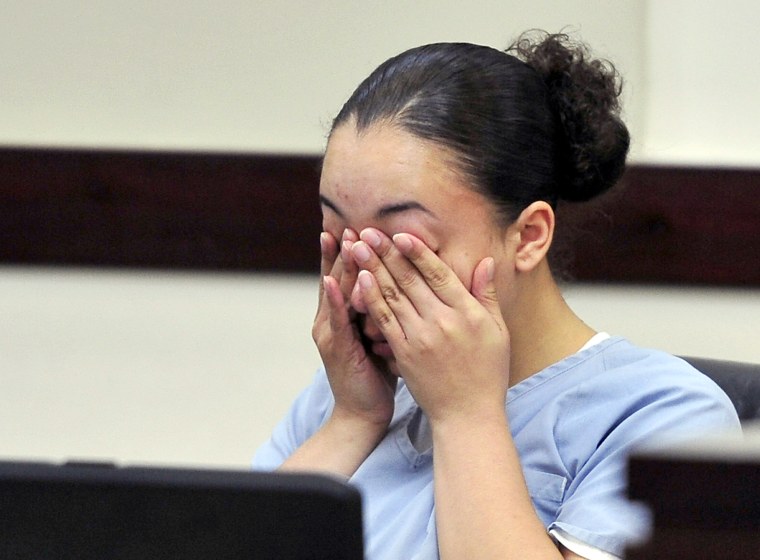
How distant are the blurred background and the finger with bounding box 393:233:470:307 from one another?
0.79m

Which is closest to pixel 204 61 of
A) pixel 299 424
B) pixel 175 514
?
pixel 299 424

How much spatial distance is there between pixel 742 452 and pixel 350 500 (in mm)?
212

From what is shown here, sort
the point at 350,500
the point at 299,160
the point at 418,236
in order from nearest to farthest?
the point at 350,500, the point at 418,236, the point at 299,160

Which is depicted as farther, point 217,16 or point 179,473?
point 217,16

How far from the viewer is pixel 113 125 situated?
2092 mm

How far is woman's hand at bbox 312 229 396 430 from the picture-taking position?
134cm

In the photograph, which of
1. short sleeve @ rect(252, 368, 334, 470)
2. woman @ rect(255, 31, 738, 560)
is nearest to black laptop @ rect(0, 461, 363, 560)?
woman @ rect(255, 31, 738, 560)

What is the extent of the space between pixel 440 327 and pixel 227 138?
0.97 metres

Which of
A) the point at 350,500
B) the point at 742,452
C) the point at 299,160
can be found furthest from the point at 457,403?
the point at 299,160

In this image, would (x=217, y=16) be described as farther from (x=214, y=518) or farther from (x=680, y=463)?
(x=680, y=463)

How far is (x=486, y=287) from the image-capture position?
4.01 feet

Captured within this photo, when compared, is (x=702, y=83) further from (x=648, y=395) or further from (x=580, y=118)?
(x=648, y=395)

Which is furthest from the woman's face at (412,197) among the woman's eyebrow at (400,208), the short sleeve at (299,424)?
the short sleeve at (299,424)

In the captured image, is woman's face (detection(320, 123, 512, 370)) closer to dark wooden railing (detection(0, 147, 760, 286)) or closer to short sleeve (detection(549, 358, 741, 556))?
short sleeve (detection(549, 358, 741, 556))
